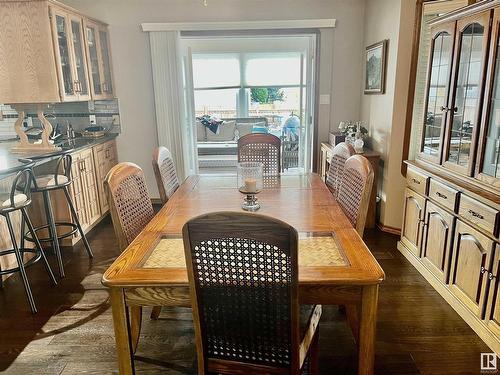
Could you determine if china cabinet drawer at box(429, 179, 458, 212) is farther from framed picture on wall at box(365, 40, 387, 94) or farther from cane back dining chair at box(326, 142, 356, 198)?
framed picture on wall at box(365, 40, 387, 94)

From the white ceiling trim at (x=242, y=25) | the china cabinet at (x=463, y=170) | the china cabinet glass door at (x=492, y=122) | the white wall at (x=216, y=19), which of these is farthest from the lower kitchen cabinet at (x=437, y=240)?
the white ceiling trim at (x=242, y=25)

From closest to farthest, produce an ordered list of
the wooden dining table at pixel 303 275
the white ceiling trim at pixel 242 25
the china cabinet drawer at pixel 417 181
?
the wooden dining table at pixel 303 275, the china cabinet drawer at pixel 417 181, the white ceiling trim at pixel 242 25

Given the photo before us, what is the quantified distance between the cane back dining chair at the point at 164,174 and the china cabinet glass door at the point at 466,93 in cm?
186

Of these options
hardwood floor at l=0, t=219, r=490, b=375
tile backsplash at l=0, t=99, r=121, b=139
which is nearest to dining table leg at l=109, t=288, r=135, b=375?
hardwood floor at l=0, t=219, r=490, b=375

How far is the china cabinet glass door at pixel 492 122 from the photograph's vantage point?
2027mm

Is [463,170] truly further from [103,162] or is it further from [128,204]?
[103,162]

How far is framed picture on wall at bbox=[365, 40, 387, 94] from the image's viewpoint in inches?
142

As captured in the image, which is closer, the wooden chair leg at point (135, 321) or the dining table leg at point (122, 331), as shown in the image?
the dining table leg at point (122, 331)

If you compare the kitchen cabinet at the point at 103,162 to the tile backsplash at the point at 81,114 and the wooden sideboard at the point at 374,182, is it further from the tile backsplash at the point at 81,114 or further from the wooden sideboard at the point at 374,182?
the wooden sideboard at the point at 374,182

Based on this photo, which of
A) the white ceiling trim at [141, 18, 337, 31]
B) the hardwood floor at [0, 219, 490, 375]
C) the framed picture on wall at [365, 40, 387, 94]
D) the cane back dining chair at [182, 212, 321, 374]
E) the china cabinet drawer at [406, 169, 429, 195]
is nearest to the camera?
the cane back dining chair at [182, 212, 321, 374]

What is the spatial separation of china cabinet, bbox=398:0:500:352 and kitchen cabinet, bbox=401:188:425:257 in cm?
1

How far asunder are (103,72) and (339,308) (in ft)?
11.6

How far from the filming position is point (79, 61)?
12.3 feet

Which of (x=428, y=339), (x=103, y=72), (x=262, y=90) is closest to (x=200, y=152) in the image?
(x=262, y=90)
